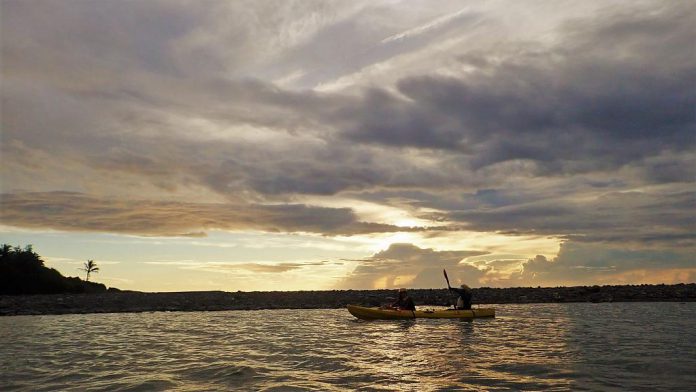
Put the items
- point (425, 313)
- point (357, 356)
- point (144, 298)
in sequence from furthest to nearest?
point (144, 298) → point (425, 313) → point (357, 356)

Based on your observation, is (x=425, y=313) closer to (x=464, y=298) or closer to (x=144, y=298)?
(x=464, y=298)

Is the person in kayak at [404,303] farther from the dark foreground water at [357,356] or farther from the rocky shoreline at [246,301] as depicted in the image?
the rocky shoreline at [246,301]

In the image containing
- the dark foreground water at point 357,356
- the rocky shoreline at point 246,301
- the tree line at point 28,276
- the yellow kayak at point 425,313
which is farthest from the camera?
the tree line at point 28,276

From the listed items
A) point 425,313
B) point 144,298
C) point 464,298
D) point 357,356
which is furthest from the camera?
point 144,298

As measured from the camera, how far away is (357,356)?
21.9m

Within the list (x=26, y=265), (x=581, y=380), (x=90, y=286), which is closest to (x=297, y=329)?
(x=581, y=380)

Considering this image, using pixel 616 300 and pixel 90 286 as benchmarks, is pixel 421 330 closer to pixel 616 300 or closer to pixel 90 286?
pixel 616 300

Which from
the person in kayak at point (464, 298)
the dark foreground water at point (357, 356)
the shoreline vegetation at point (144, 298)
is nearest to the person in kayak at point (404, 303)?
the dark foreground water at point (357, 356)

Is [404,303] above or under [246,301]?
under

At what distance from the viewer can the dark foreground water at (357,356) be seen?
53.2 ft

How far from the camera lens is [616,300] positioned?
204ft

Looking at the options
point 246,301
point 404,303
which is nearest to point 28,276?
point 246,301

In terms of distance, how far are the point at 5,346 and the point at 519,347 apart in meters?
25.1

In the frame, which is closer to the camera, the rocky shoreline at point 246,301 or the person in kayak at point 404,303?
the person in kayak at point 404,303
